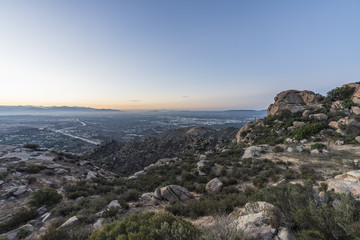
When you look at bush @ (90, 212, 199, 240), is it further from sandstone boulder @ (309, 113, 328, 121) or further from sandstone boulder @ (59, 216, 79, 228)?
sandstone boulder @ (309, 113, 328, 121)

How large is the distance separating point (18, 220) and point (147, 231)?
6.64 meters

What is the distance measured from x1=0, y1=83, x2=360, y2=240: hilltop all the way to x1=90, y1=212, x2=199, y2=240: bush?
0.09ft

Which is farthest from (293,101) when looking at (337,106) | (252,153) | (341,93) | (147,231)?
(147,231)

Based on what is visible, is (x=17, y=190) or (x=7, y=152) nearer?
(x=17, y=190)

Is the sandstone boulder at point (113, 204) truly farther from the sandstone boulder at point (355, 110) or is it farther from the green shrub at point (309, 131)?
the sandstone boulder at point (355, 110)

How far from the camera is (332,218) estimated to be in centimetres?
284

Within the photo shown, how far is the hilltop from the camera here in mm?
3414

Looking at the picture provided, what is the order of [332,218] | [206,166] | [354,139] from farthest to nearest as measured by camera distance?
[354,139]
[206,166]
[332,218]

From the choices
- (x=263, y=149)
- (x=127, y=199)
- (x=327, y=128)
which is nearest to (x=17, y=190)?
(x=127, y=199)

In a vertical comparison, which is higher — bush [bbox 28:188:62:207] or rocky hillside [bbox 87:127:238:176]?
bush [bbox 28:188:62:207]

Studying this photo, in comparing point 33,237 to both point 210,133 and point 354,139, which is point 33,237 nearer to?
point 354,139

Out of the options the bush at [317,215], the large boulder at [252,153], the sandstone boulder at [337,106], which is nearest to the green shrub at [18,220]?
the bush at [317,215]

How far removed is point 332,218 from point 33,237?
348 inches

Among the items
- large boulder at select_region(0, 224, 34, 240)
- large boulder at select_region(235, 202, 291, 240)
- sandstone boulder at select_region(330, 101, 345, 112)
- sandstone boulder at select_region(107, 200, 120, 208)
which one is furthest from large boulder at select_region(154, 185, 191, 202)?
sandstone boulder at select_region(330, 101, 345, 112)
